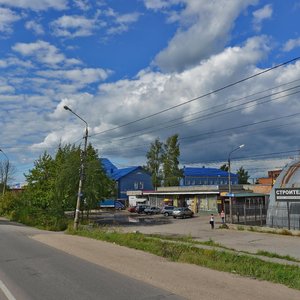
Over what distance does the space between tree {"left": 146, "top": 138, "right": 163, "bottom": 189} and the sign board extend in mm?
49679

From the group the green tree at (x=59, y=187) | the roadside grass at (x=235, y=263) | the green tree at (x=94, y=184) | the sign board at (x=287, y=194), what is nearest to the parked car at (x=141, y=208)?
the green tree at (x=59, y=187)

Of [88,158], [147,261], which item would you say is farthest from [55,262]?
[88,158]

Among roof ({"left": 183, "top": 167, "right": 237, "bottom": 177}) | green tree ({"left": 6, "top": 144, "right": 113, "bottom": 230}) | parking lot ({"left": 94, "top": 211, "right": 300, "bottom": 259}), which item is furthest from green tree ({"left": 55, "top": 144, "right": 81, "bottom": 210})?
roof ({"left": 183, "top": 167, "right": 237, "bottom": 177})

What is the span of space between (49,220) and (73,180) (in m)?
Answer: 4.99

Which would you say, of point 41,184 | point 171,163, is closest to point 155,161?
point 171,163

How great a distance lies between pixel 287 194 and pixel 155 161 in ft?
172

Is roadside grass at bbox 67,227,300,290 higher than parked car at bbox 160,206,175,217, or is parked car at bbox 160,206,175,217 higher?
parked car at bbox 160,206,175,217

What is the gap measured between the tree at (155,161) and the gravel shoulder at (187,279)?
70.1 m

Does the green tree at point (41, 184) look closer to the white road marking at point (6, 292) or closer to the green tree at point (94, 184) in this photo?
the green tree at point (94, 184)

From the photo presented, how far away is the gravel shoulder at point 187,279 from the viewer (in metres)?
9.30

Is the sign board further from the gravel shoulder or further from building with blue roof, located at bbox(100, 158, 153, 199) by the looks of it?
building with blue roof, located at bbox(100, 158, 153, 199)

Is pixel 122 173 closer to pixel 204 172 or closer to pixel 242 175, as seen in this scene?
pixel 204 172

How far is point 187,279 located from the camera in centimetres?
1108

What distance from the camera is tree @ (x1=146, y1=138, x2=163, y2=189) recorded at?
285 ft
